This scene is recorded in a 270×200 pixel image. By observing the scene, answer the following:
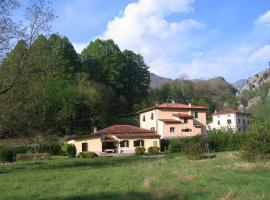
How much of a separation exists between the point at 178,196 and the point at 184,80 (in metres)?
127

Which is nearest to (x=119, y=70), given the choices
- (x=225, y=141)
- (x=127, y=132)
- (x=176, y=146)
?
(x=127, y=132)

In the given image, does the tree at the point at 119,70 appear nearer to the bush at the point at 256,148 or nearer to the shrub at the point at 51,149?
the shrub at the point at 51,149

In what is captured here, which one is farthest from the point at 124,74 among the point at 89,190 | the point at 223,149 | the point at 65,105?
the point at 89,190

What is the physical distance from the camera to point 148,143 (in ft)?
217

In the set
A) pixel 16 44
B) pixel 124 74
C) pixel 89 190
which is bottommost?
pixel 89 190

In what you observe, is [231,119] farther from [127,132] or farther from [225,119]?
[127,132]

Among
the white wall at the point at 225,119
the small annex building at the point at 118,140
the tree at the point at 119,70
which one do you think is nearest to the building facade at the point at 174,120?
the small annex building at the point at 118,140

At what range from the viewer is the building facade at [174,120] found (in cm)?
7356

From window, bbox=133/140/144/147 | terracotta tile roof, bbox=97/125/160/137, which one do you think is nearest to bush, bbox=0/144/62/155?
terracotta tile roof, bbox=97/125/160/137

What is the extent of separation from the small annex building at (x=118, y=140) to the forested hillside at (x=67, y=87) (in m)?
8.21

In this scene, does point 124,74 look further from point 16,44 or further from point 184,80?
point 16,44

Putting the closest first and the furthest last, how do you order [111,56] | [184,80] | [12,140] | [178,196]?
1. [178,196]
2. [12,140]
3. [111,56]
4. [184,80]

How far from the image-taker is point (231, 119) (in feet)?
336

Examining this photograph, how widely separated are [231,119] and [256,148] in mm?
77676
